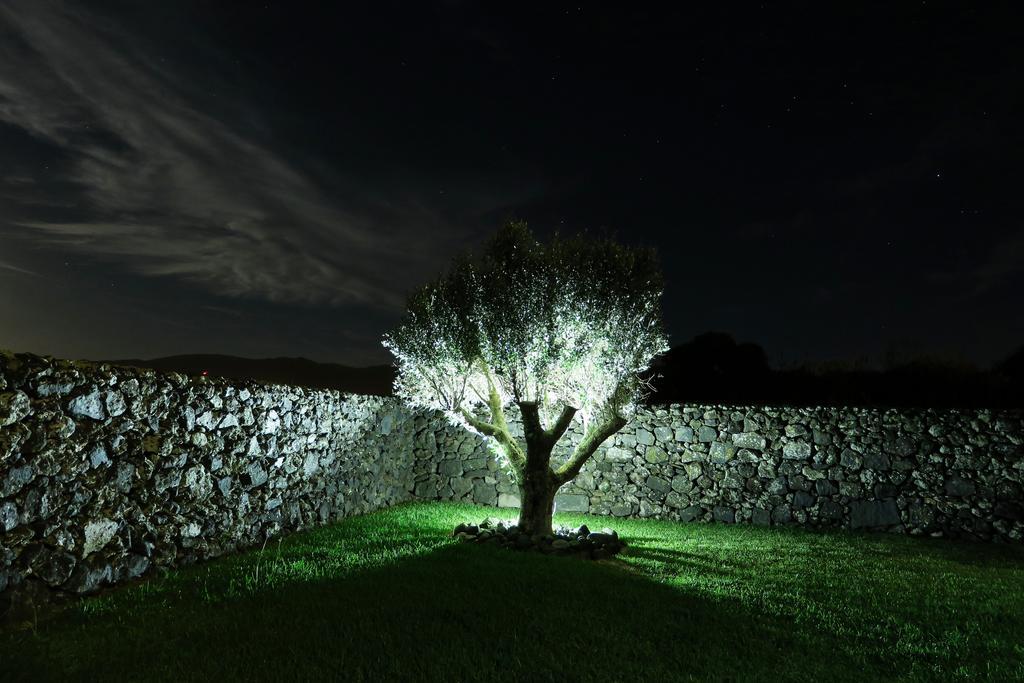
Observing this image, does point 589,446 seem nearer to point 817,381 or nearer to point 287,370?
point 817,381

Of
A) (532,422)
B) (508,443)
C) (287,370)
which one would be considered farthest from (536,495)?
(287,370)

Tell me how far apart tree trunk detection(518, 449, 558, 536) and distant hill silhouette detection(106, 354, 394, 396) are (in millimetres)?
32056

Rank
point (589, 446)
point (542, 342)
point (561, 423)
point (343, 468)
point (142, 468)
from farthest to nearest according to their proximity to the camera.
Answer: point (343, 468) < point (589, 446) < point (561, 423) < point (542, 342) < point (142, 468)

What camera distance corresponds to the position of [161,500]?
744cm

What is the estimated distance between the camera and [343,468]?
12281mm

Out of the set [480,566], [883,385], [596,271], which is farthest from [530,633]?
[883,385]

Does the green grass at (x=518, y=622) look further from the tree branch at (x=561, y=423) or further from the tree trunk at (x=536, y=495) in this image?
the tree branch at (x=561, y=423)

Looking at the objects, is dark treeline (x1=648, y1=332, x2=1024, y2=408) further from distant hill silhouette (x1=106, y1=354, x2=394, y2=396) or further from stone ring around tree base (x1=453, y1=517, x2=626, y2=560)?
distant hill silhouette (x1=106, y1=354, x2=394, y2=396)

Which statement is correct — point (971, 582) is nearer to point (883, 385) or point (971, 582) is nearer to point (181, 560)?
point (181, 560)

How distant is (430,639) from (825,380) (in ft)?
71.5

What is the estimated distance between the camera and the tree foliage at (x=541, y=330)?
10938 millimetres

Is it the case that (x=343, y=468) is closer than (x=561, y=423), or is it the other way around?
(x=561, y=423)

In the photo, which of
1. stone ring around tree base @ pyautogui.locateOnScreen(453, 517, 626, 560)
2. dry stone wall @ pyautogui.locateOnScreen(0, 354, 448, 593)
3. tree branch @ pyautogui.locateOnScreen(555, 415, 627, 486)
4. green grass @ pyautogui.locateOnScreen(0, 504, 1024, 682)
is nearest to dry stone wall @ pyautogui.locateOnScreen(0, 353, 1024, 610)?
dry stone wall @ pyautogui.locateOnScreen(0, 354, 448, 593)

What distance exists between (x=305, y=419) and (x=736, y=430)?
9083mm
